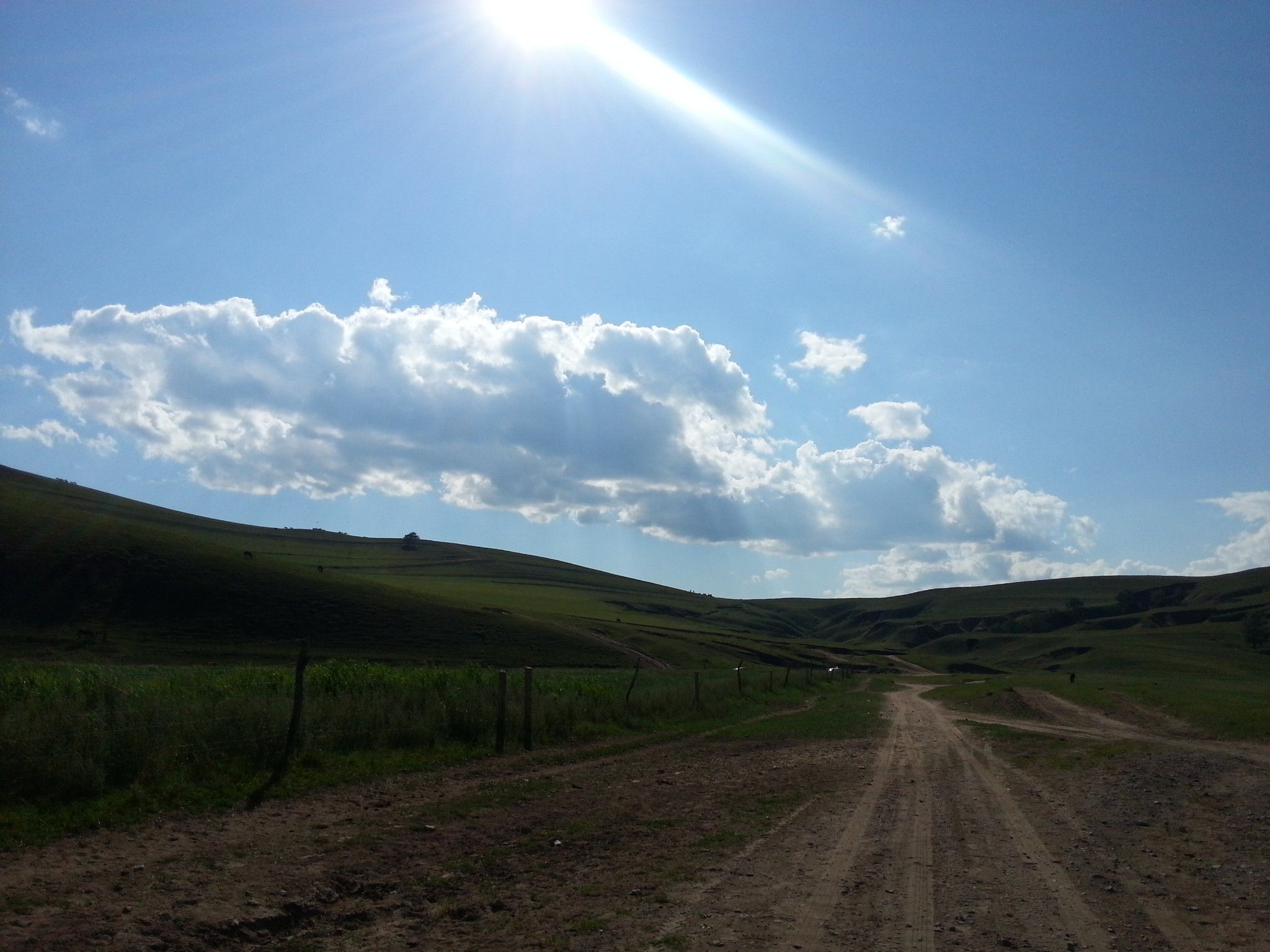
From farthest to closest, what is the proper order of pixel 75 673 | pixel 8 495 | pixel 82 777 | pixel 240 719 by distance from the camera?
pixel 8 495, pixel 75 673, pixel 240 719, pixel 82 777

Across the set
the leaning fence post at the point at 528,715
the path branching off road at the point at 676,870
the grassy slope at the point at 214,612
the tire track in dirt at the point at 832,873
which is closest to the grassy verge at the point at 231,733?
the leaning fence post at the point at 528,715

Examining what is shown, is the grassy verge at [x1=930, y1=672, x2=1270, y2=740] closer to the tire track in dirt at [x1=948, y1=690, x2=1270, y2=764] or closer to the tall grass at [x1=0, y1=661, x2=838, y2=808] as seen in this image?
the tire track in dirt at [x1=948, y1=690, x2=1270, y2=764]

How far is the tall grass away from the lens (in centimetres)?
1077

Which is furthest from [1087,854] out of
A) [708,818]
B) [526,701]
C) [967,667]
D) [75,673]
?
[967,667]

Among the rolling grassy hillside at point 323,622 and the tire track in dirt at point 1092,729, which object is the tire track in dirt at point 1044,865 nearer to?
the tire track in dirt at point 1092,729

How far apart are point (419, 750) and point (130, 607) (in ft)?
172

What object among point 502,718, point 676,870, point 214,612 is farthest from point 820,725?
point 214,612

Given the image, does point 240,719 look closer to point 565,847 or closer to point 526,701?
point 526,701

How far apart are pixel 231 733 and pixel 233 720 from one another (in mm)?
223

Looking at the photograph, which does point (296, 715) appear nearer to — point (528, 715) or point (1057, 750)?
point (528, 715)

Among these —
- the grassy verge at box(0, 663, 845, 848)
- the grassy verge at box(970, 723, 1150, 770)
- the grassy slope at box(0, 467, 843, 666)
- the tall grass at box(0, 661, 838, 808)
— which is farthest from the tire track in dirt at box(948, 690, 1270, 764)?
the grassy slope at box(0, 467, 843, 666)

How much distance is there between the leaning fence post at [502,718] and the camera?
17.0 metres

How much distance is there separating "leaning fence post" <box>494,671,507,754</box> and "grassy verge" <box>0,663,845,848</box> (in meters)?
0.23

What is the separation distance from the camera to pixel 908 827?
10773 mm
